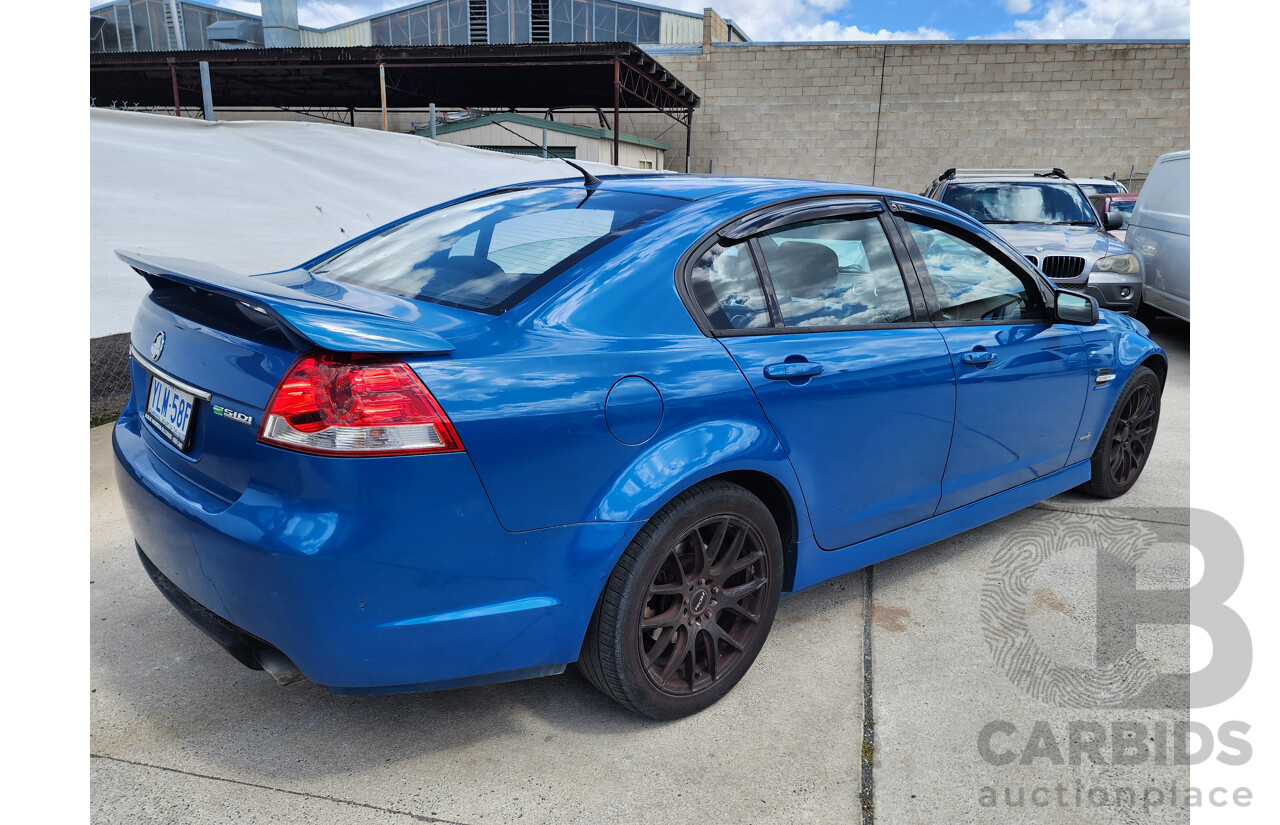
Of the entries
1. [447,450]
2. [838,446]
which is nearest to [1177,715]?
[838,446]

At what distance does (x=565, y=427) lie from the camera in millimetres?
2061

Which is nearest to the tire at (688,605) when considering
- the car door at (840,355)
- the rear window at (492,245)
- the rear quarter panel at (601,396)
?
the rear quarter panel at (601,396)

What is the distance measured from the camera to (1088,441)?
3.96 meters

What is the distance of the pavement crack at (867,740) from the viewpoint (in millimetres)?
2172

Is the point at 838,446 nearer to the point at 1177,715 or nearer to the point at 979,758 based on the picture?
the point at 979,758

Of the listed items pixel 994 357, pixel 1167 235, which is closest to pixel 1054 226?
pixel 1167 235

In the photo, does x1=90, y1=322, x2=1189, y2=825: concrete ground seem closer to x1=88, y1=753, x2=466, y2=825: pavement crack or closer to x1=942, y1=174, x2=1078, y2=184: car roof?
x1=88, y1=753, x2=466, y2=825: pavement crack

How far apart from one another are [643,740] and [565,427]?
3.19ft

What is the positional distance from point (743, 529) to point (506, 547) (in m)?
0.77

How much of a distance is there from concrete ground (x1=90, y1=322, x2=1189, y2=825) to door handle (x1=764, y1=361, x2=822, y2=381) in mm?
965

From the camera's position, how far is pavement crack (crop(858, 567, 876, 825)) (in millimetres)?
2172

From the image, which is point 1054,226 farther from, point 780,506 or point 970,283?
point 780,506

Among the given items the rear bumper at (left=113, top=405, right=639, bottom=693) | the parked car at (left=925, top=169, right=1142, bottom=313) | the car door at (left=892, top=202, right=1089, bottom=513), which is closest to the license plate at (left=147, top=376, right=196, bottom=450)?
the rear bumper at (left=113, top=405, right=639, bottom=693)

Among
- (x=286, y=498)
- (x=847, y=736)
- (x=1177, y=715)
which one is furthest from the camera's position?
(x=1177, y=715)
